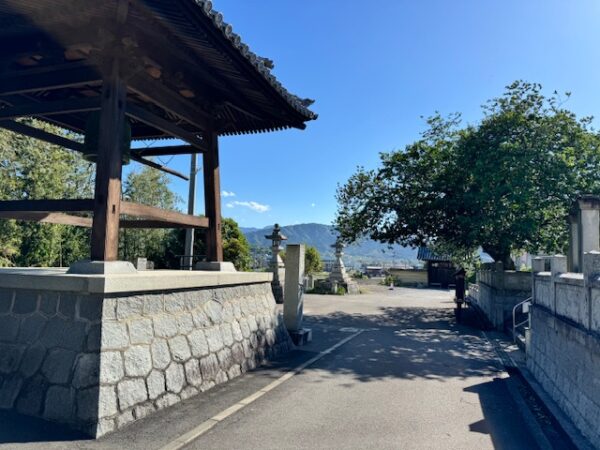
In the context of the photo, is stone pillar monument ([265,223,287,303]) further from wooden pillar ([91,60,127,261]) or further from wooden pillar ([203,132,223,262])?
wooden pillar ([91,60,127,261])

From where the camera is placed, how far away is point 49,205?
16.5 ft

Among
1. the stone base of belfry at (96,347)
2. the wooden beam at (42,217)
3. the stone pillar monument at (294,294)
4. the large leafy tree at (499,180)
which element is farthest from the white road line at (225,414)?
→ the large leafy tree at (499,180)

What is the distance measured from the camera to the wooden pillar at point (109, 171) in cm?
462

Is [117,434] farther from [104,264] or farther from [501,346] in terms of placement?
[501,346]

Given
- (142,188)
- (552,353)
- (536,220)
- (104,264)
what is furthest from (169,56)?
(142,188)

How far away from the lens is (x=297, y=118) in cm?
733

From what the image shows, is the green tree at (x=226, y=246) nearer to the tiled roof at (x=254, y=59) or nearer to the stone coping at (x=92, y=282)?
the tiled roof at (x=254, y=59)

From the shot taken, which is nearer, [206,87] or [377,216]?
[206,87]

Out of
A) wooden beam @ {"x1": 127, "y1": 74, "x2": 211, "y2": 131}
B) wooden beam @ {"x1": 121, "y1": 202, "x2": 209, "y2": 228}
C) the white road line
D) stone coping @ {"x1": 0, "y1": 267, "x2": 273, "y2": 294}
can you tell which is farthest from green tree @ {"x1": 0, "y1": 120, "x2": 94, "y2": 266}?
the white road line

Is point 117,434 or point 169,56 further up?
point 169,56

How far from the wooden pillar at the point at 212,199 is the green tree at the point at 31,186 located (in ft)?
31.8

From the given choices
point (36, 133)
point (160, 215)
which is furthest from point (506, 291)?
point (36, 133)

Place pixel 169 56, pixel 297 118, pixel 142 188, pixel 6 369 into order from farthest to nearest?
pixel 142 188, pixel 297 118, pixel 169 56, pixel 6 369

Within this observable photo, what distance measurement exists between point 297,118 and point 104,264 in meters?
4.39
